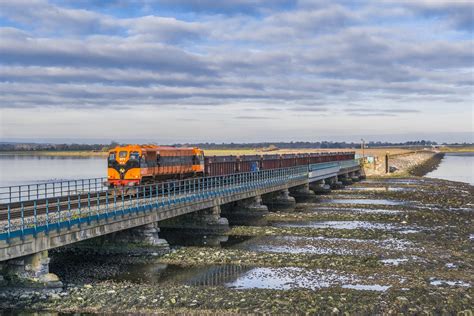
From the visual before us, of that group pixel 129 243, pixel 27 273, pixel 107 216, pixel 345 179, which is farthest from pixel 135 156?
pixel 345 179

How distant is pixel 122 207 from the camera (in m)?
24.7

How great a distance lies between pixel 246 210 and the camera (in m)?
42.3

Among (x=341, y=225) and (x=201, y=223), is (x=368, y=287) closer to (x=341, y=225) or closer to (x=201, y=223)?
(x=201, y=223)

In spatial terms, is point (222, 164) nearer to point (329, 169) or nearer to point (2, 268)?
point (329, 169)

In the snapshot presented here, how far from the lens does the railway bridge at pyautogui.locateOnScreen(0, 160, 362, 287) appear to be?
1900 cm

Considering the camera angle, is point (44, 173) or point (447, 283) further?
point (44, 173)

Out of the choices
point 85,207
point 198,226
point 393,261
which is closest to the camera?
point 393,261

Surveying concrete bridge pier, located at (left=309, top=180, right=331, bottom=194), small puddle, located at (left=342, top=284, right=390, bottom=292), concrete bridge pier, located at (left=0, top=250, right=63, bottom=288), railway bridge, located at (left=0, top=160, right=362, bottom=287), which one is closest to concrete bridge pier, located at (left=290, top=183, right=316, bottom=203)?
concrete bridge pier, located at (left=309, top=180, right=331, bottom=194)

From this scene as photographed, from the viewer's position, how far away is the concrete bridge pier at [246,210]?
41.1m

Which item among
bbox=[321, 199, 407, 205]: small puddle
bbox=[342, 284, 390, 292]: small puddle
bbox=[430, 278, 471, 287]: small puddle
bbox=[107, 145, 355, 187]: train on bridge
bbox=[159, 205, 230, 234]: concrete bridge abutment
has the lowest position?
bbox=[321, 199, 407, 205]: small puddle

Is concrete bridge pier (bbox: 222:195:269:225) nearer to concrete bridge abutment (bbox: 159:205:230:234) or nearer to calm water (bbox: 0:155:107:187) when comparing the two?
concrete bridge abutment (bbox: 159:205:230:234)

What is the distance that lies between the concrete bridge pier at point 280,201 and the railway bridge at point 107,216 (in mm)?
86

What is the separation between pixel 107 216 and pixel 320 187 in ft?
149

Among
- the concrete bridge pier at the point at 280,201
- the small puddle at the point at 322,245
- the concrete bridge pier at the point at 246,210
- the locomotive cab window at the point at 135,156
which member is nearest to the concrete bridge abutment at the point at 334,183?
the concrete bridge pier at the point at 280,201
